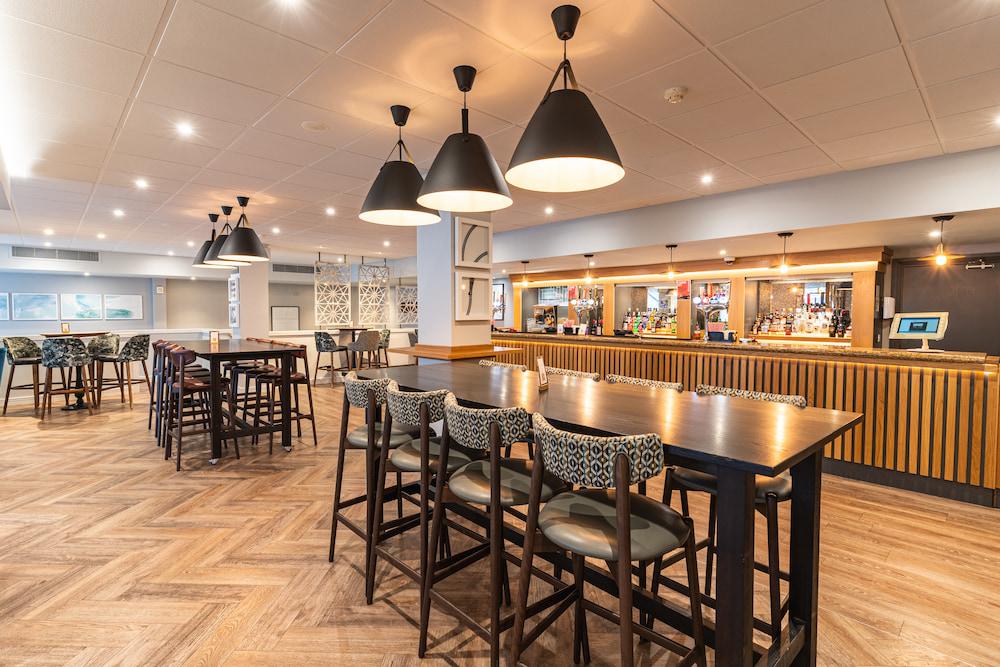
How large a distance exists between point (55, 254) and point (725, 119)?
12.5 meters

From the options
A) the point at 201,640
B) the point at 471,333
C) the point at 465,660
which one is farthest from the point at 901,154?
the point at 201,640

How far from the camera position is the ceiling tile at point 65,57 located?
230cm

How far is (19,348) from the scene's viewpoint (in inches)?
264

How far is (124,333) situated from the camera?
31.9 ft

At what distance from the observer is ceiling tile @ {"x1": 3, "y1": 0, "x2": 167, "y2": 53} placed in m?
2.08

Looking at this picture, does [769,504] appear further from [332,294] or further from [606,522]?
[332,294]

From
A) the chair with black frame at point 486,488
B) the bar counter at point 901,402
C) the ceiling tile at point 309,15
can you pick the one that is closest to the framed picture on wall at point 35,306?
the ceiling tile at point 309,15

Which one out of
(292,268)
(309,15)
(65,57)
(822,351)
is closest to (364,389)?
(309,15)

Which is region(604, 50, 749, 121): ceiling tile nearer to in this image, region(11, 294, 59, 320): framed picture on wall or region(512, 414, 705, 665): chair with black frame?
region(512, 414, 705, 665): chair with black frame

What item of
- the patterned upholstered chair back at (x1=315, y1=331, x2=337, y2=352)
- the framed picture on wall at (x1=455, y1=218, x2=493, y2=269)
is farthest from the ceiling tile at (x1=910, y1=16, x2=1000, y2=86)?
the patterned upholstered chair back at (x1=315, y1=331, x2=337, y2=352)

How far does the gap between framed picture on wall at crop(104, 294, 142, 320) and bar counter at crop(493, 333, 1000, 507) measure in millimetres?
13095

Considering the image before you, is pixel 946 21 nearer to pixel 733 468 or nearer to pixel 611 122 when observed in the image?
pixel 611 122

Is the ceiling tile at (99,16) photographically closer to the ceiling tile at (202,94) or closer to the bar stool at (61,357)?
the ceiling tile at (202,94)

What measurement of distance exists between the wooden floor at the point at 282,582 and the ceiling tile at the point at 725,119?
8.90ft
